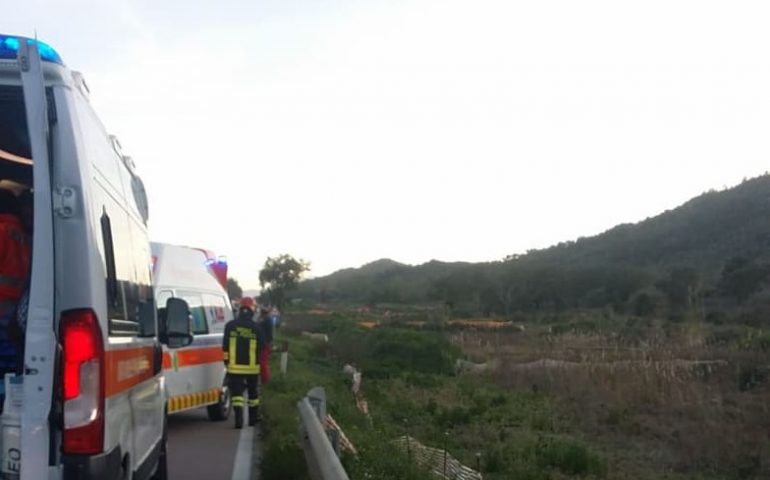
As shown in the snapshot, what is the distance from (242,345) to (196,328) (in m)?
1.07

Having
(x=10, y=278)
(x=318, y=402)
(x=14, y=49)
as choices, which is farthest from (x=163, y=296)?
(x=14, y=49)

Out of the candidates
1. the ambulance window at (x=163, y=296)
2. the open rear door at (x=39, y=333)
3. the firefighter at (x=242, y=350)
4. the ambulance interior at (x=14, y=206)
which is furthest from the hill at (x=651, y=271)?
the open rear door at (x=39, y=333)

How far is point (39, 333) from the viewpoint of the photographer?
4.66m

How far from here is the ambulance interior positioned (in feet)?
17.6

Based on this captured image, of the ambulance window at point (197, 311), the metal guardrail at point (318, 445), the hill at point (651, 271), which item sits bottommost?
the metal guardrail at point (318, 445)

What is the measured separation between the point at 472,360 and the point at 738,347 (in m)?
8.35

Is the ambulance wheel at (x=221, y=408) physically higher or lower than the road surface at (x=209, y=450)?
higher

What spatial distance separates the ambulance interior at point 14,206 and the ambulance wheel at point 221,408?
9658 mm

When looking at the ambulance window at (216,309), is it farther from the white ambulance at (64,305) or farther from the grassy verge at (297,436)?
the white ambulance at (64,305)

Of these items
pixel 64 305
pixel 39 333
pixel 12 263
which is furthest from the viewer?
pixel 12 263

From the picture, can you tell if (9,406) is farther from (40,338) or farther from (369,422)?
(369,422)

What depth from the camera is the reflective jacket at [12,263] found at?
5.43 m

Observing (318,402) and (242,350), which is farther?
(242,350)

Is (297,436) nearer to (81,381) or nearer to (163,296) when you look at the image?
(163,296)
